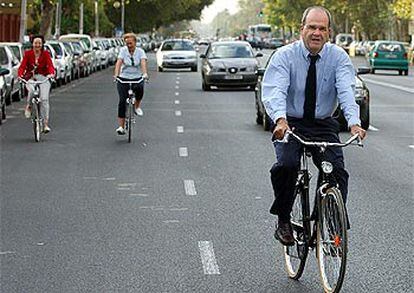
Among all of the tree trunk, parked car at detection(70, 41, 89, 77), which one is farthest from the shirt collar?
the tree trunk

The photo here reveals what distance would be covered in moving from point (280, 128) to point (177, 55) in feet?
154

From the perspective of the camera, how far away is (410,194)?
41.3 feet

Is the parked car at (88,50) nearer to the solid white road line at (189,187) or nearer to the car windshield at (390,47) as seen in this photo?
the car windshield at (390,47)

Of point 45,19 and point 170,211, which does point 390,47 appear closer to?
point 45,19

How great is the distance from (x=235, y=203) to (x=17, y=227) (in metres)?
2.54

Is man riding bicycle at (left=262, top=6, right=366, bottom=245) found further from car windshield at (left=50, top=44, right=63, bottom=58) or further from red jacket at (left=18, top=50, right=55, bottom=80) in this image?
car windshield at (left=50, top=44, right=63, bottom=58)

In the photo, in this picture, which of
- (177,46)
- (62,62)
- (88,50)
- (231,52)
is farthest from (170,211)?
(177,46)

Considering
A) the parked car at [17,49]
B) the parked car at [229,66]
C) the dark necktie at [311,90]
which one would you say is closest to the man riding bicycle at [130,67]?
the dark necktie at [311,90]

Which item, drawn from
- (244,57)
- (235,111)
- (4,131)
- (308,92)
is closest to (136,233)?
(308,92)

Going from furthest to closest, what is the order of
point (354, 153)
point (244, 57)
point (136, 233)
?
point (244, 57) < point (354, 153) < point (136, 233)

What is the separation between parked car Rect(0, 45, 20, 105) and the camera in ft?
93.4

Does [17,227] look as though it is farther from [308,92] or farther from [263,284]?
[308,92]

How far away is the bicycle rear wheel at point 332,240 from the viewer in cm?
689

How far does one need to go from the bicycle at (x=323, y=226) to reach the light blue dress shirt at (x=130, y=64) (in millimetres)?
10725
